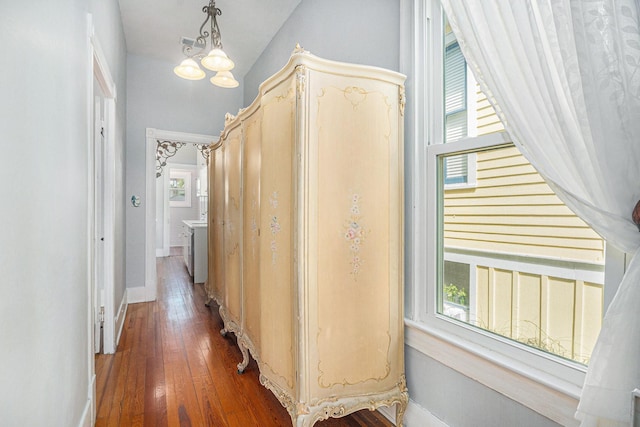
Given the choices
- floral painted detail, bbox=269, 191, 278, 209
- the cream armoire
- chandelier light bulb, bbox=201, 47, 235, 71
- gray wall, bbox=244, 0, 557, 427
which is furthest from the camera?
chandelier light bulb, bbox=201, 47, 235, 71

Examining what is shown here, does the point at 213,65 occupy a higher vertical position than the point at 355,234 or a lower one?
higher

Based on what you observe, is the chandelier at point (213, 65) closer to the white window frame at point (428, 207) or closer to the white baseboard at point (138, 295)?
the white window frame at point (428, 207)

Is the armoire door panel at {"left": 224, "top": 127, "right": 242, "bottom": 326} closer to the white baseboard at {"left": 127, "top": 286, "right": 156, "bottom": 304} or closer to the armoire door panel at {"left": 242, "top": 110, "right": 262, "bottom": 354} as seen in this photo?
the armoire door panel at {"left": 242, "top": 110, "right": 262, "bottom": 354}

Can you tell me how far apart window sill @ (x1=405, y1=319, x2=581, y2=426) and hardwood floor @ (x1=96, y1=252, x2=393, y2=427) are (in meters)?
0.61

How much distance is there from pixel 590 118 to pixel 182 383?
2.49m

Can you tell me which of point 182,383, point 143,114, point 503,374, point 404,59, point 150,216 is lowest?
point 182,383

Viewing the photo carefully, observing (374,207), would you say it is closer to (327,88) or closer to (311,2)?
(327,88)

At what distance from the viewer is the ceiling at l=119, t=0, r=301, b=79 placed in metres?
2.94

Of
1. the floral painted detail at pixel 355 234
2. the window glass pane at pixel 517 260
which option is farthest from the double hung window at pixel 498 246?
the floral painted detail at pixel 355 234

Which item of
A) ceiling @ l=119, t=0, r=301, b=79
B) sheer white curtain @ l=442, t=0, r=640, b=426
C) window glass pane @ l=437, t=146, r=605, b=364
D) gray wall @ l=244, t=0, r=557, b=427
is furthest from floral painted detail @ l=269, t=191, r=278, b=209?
ceiling @ l=119, t=0, r=301, b=79

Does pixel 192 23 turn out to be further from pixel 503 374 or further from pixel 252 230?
pixel 503 374

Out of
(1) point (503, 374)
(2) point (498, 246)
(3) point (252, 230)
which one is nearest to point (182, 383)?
(3) point (252, 230)

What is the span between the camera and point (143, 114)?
3924 millimetres

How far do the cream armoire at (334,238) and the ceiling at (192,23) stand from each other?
5.90 ft
